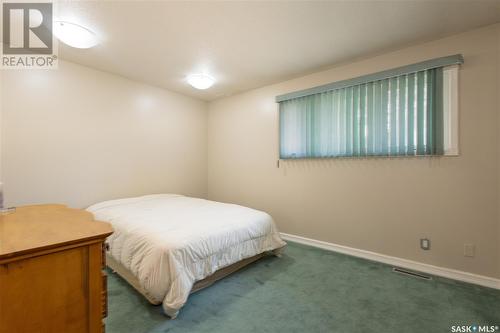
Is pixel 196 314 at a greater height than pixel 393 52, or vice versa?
pixel 393 52

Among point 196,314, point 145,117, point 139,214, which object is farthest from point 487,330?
point 145,117

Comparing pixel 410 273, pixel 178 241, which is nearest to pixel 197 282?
pixel 178 241

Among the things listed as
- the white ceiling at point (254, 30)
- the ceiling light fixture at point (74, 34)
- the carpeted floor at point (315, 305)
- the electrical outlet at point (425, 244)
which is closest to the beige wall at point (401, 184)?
the electrical outlet at point (425, 244)

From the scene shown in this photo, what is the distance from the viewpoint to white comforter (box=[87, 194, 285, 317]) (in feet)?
5.67

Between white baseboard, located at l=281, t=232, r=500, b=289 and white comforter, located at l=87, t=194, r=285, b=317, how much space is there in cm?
77

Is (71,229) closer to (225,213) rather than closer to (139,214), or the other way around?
(139,214)

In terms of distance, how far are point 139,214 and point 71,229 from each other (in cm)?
153

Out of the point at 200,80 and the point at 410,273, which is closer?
the point at 410,273

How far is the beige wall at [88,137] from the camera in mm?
2598

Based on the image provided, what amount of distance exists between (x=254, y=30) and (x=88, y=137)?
2.57 metres

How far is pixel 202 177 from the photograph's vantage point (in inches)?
182

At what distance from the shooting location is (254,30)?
7.39ft

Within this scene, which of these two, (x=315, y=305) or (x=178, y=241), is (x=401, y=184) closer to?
(x=315, y=305)

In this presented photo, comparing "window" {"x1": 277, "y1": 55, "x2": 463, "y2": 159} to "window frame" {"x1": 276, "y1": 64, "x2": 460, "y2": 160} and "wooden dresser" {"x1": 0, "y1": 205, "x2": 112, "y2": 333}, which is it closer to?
"window frame" {"x1": 276, "y1": 64, "x2": 460, "y2": 160}
